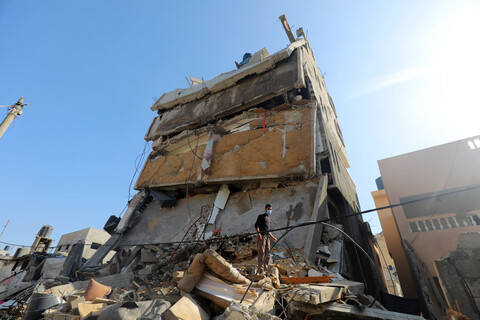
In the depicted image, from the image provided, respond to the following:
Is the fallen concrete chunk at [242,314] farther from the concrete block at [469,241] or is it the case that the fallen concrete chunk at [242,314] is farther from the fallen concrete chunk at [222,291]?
the concrete block at [469,241]

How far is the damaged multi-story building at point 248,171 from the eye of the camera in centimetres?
775

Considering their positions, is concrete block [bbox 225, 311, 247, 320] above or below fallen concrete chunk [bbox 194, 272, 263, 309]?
below

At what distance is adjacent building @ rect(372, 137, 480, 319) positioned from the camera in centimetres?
912

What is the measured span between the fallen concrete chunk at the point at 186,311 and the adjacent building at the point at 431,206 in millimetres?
8942

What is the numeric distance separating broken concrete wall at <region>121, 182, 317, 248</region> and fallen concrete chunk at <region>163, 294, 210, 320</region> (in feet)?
13.1

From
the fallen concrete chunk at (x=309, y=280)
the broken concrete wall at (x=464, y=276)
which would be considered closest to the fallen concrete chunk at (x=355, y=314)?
the fallen concrete chunk at (x=309, y=280)

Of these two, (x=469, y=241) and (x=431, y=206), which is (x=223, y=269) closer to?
(x=469, y=241)

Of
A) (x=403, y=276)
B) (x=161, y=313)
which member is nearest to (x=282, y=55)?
(x=161, y=313)

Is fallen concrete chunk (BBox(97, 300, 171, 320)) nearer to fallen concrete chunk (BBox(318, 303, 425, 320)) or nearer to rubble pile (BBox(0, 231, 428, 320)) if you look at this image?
rubble pile (BBox(0, 231, 428, 320))

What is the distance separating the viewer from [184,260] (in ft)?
25.0

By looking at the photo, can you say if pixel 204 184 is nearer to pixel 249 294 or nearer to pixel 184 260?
pixel 184 260

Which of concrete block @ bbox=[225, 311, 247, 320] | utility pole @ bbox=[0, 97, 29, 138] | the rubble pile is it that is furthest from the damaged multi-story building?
utility pole @ bbox=[0, 97, 29, 138]

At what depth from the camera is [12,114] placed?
1565 centimetres

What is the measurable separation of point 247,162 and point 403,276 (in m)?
9.70
